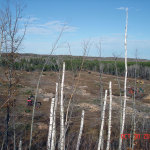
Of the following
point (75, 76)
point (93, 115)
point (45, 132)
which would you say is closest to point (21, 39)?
point (75, 76)

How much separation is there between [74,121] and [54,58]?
11.6 metres

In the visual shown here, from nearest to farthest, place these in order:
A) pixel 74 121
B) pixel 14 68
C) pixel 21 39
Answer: pixel 21 39 < pixel 14 68 < pixel 74 121

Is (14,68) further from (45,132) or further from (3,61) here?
(45,132)

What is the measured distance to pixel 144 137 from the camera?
8.70 metres

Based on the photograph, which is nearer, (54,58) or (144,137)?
(54,58)

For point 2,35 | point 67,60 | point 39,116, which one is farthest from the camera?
point 39,116

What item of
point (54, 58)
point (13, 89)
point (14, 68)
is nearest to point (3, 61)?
point (14, 68)

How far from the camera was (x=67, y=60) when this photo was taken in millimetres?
4938

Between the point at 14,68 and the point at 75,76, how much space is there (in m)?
3.80

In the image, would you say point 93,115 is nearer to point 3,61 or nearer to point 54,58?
point 3,61

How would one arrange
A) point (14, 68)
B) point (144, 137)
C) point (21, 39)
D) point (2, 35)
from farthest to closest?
point (144, 137) → point (14, 68) → point (21, 39) → point (2, 35)

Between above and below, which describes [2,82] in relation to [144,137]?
above

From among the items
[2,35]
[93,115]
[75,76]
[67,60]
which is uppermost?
[2,35]

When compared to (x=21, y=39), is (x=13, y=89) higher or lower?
lower
